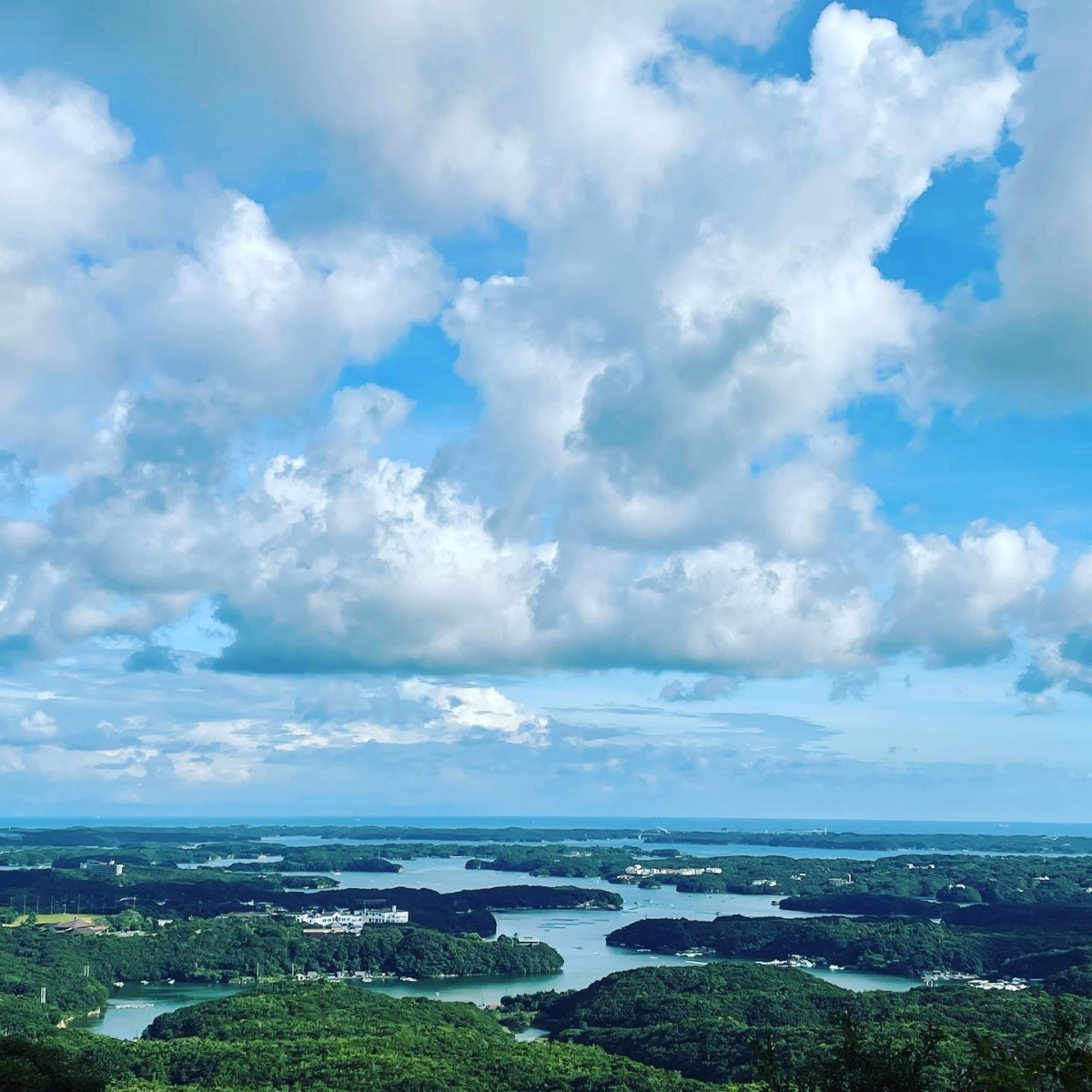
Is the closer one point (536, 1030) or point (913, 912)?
point (536, 1030)

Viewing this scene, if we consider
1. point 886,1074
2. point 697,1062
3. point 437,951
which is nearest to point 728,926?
point 437,951

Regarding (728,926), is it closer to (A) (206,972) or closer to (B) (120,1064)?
(A) (206,972)

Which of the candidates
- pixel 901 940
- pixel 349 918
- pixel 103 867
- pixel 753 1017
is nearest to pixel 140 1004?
pixel 349 918

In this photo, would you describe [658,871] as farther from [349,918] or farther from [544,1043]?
[544,1043]

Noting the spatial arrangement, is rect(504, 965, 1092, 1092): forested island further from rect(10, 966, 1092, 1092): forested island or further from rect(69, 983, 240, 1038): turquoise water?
rect(69, 983, 240, 1038): turquoise water

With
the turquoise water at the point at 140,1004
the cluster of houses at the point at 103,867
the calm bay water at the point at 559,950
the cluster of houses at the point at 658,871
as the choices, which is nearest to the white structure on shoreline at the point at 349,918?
the calm bay water at the point at 559,950

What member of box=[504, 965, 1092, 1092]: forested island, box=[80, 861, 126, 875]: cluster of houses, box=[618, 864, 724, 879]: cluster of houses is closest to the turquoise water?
box=[504, 965, 1092, 1092]: forested island
